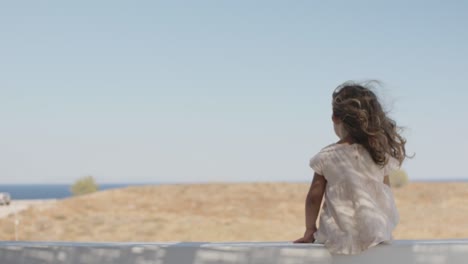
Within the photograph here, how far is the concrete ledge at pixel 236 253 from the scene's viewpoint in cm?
161

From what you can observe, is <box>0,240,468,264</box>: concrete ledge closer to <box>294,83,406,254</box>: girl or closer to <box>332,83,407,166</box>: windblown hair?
<box>294,83,406,254</box>: girl

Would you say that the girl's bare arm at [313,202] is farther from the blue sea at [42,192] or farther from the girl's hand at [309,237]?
the blue sea at [42,192]

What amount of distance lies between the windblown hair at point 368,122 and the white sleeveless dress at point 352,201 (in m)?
0.03

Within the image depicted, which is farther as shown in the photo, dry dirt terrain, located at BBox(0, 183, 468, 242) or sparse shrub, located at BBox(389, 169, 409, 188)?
sparse shrub, located at BBox(389, 169, 409, 188)

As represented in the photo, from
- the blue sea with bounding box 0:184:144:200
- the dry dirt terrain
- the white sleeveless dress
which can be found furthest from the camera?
the blue sea with bounding box 0:184:144:200

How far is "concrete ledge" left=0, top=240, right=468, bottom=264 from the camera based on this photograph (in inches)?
63.3

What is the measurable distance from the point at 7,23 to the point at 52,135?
1497cm

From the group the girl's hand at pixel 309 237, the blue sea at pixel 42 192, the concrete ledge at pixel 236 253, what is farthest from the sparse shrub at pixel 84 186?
the blue sea at pixel 42 192

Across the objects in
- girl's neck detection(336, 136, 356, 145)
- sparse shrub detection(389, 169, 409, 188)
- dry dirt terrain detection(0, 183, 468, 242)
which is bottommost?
dry dirt terrain detection(0, 183, 468, 242)

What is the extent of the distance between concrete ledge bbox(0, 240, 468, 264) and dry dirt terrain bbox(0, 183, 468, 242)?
37.4 ft

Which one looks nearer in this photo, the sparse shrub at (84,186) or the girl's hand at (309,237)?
the girl's hand at (309,237)

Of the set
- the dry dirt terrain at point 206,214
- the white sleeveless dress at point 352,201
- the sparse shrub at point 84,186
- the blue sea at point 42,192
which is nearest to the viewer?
the white sleeveless dress at point 352,201

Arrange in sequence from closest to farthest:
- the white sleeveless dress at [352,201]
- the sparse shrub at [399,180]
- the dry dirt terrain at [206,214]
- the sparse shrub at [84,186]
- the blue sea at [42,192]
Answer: the white sleeveless dress at [352,201] → the dry dirt terrain at [206,214] → the sparse shrub at [399,180] → the sparse shrub at [84,186] → the blue sea at [42,192]

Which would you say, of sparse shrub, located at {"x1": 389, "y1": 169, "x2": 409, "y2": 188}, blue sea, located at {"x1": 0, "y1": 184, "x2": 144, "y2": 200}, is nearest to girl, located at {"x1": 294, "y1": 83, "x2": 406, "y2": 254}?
sparse shrub, located at {"x1": 389, "y1": 169, "x2": 409, "y2": 188}
